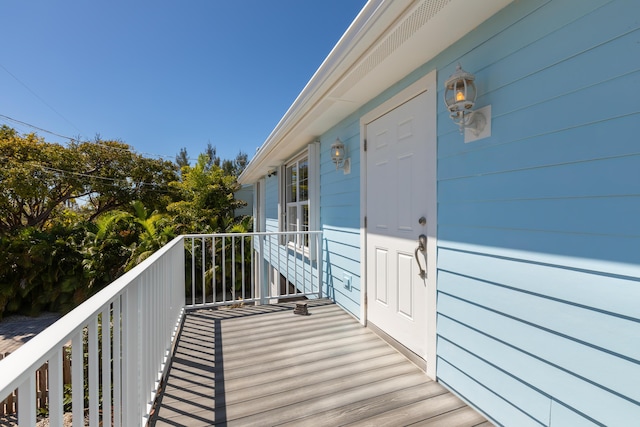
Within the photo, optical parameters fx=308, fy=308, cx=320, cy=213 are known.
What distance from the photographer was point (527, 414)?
61.2 inches

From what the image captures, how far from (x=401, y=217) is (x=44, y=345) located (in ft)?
7.65

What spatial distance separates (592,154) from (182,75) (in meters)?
12.1

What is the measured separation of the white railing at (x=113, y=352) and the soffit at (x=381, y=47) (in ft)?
6.16

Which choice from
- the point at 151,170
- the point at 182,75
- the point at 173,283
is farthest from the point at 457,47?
the point at 151,170

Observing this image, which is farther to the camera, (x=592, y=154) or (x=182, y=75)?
(x=182, y=75)

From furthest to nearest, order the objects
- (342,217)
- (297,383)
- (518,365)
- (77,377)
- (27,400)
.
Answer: (342,217) < (297,383) < (518,365) < (77,377) < (27,400)

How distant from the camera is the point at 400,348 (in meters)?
2.58

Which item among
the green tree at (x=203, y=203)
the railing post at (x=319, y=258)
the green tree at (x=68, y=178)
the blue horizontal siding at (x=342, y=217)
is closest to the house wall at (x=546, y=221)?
the blue horizontal siding at (x=342, y=217)

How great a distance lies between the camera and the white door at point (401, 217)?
230cm

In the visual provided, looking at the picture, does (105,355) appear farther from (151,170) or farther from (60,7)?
(151,170)

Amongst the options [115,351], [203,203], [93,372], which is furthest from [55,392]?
[203,203]

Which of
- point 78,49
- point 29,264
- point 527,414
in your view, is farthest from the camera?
point 78,49

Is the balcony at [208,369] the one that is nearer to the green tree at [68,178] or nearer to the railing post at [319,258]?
the railing post at [319,258]

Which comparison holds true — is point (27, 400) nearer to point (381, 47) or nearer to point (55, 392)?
point (55, 392)
